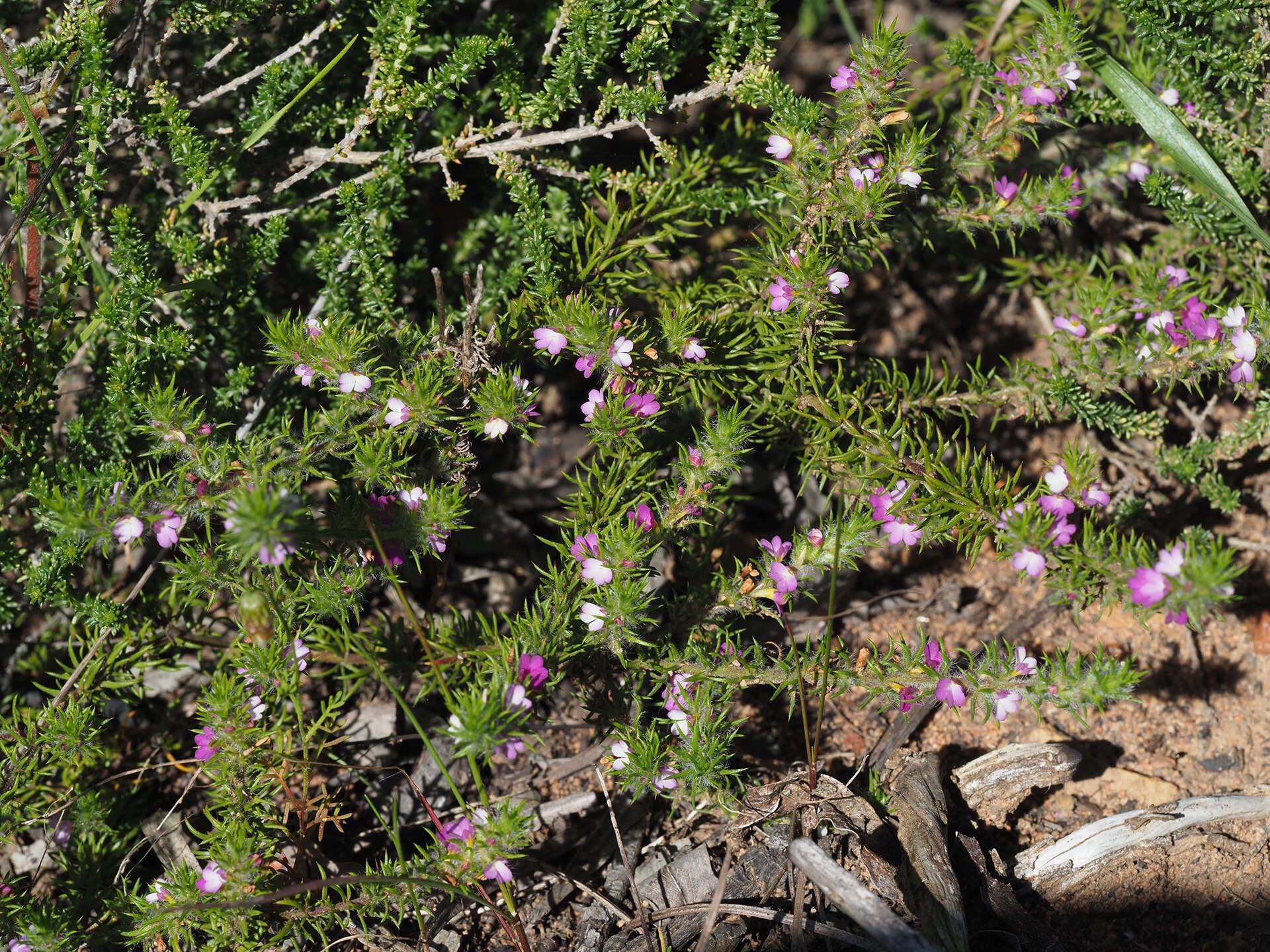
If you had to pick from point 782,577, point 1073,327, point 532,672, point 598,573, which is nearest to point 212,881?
point 532,672

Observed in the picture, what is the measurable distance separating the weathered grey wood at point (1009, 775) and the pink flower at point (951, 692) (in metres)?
0.49

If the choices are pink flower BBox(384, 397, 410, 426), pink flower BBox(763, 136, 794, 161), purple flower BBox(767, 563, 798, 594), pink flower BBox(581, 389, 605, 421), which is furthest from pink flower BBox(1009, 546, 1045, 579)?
pink flower BBox(384, 397, 410, 426)

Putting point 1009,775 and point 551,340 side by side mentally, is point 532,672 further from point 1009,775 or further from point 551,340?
point 1009,775

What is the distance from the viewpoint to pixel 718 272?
3.17 metres

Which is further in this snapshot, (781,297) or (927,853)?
(781,297)

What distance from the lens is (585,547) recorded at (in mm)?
2330

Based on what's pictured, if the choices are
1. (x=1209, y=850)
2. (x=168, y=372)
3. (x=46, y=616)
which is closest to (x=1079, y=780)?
(x=1209, y=850)

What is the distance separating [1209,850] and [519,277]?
2.54m

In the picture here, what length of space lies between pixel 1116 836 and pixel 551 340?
6.58ft

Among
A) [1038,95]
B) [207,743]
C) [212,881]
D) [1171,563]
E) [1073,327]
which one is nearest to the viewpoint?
[1171,563]

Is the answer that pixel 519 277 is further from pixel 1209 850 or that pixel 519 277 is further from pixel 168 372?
pixel 1209 850

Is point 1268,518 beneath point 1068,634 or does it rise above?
above

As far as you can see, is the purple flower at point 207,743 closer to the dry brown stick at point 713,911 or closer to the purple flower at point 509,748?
the purple flower at point 509,748

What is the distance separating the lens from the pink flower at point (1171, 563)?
1943mm
